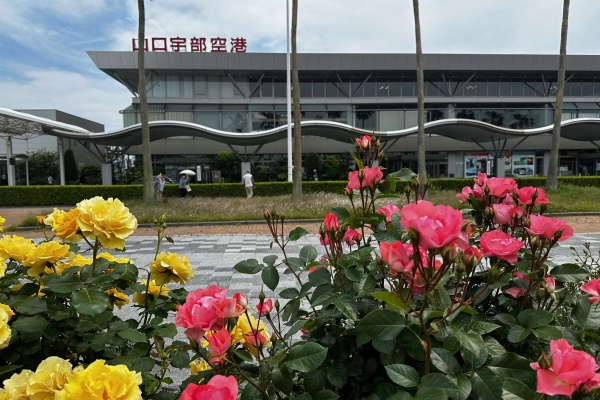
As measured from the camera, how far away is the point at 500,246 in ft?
4.28

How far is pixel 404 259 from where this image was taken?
40.1 inches

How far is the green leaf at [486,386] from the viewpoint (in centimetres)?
104

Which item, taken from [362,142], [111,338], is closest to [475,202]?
[362,142]

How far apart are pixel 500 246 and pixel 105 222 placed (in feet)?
4.43

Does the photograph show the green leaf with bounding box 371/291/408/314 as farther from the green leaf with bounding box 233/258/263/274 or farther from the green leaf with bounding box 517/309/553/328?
the green leaf with bounding box 233/258/263/274

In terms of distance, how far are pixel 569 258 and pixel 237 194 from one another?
16546mm

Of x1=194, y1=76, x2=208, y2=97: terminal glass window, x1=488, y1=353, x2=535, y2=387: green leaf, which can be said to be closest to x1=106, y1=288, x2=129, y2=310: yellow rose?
x1=488, y1=353, x2=535, y2=387: green leaf

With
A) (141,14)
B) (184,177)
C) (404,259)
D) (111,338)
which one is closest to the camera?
(404,259)

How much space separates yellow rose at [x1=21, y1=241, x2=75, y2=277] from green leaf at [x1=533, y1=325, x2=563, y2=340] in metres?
1.72

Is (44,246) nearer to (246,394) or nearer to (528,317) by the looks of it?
(246,394)

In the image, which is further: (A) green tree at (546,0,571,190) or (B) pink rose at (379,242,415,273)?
(A) green tree at (546,0,571,190)

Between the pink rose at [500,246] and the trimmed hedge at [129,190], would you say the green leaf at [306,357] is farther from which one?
the trimmed hedge at [129,190]

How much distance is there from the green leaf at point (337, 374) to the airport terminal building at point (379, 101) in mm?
28956

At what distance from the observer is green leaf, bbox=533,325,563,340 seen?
1164 millimetres
